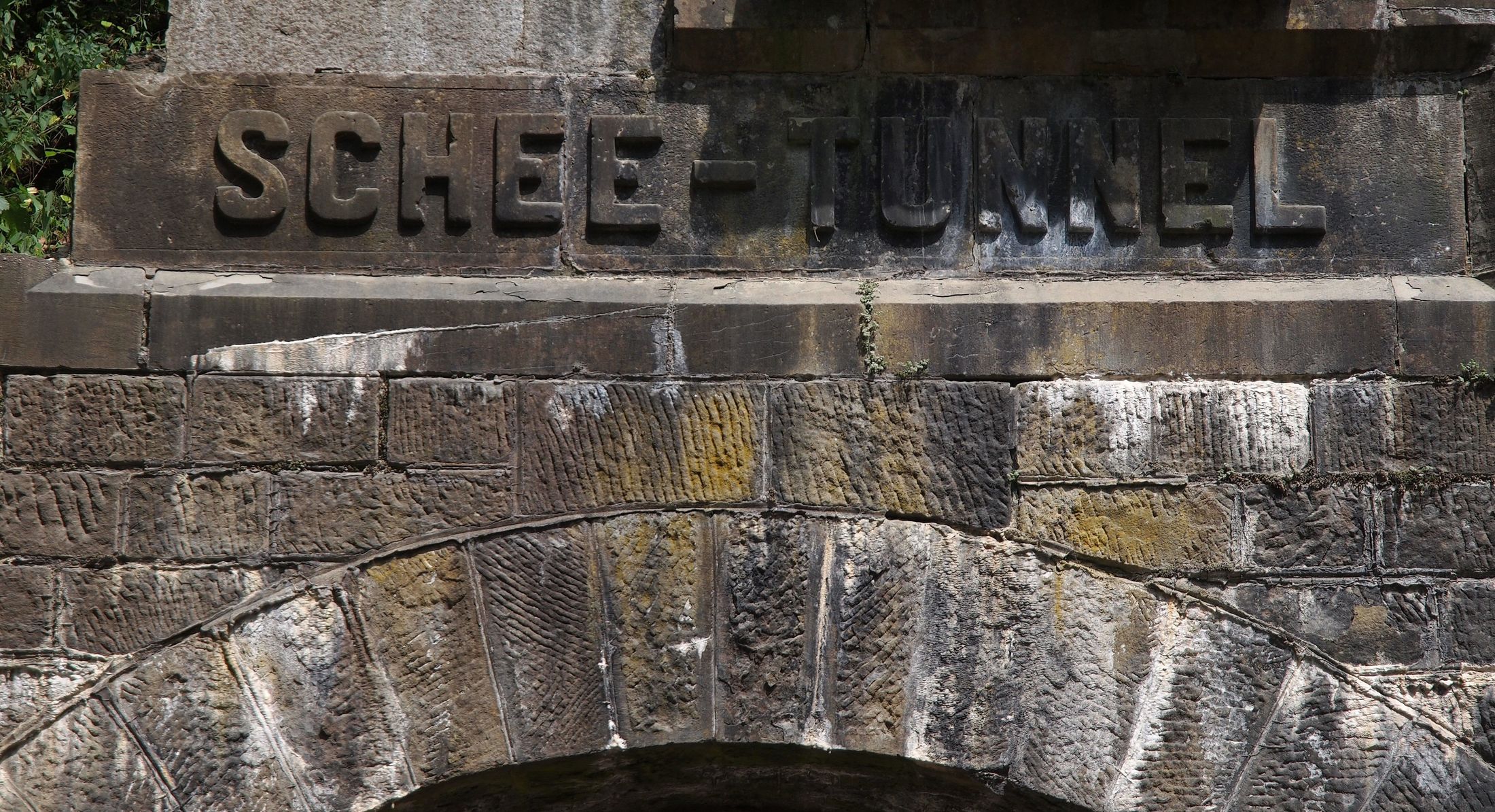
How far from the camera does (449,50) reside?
124 inches

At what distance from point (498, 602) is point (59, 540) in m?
1.02

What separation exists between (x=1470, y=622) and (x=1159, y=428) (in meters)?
0.86

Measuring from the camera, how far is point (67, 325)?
2.95m

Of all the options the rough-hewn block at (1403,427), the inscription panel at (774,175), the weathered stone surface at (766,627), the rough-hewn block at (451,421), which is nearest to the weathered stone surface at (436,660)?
the rough-hewn block at (451,421)

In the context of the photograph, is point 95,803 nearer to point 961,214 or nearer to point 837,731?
point 837,731

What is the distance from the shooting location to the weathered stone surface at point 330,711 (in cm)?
279

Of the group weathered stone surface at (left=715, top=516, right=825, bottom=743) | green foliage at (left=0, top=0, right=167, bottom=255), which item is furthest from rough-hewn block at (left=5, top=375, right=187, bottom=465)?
weathered stone surface at (left=715, top=516, right=825, bottom=743)

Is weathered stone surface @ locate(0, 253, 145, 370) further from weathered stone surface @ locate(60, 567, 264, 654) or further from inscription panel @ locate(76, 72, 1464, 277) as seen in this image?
weathered stone surface @ locate(60, 567, 264, 654)

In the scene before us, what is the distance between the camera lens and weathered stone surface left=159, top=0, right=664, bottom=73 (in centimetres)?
313

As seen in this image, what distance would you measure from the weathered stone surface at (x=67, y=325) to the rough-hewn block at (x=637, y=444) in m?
0.94

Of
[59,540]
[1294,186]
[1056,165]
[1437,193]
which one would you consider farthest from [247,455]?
[1437,193]

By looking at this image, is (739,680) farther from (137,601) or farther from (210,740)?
(137,601)

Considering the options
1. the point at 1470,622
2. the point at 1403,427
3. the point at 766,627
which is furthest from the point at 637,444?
the point at 1470,622

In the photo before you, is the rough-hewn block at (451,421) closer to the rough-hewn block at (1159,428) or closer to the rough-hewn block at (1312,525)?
the rough-hewn block at (1159,428)
